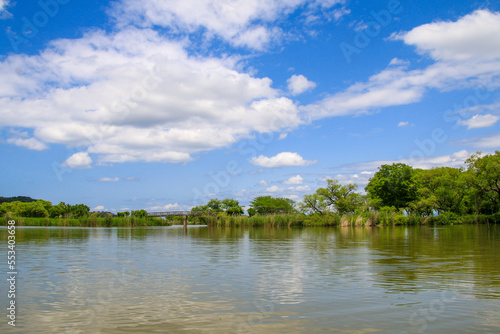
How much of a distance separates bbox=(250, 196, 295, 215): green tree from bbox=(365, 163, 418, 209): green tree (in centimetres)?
3476

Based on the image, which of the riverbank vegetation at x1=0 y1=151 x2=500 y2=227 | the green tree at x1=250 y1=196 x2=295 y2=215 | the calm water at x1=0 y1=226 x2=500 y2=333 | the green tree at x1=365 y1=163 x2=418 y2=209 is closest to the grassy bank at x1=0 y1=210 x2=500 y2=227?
the riverbank vegetation at x1=0 y1=151 x2=500 y2=227

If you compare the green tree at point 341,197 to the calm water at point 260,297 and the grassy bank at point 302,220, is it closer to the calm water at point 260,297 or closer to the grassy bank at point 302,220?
the grassy bank at point 302,220

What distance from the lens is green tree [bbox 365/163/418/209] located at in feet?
260

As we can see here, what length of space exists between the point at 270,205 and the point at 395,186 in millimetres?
40381

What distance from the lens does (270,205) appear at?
110562 mm

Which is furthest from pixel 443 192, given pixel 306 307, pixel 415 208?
pixel 306 307

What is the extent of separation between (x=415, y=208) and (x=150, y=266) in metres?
59.4

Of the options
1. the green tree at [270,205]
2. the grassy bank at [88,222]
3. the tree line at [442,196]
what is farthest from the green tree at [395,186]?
the grassy bank at [88,222]

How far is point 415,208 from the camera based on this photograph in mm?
62094

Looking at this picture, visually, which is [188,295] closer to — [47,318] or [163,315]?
[163,315]

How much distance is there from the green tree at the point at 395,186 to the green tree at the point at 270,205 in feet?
114

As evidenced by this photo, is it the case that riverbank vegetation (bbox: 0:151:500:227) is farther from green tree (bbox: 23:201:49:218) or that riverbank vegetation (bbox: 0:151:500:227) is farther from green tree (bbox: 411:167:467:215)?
green tree (bbox: 23:201:49:218)

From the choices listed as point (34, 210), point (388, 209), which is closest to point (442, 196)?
point (388, 209)

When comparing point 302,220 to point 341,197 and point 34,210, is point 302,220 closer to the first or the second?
point 341,197
